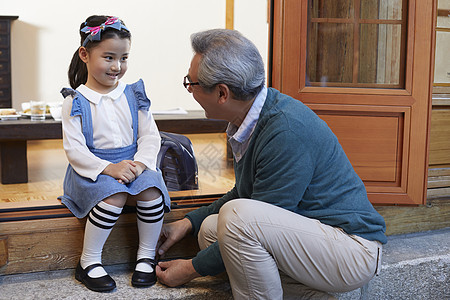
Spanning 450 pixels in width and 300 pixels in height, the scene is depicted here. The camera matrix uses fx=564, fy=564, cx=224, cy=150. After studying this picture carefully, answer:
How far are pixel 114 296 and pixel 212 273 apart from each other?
0.32 metres

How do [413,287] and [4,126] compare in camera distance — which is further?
[4,126]

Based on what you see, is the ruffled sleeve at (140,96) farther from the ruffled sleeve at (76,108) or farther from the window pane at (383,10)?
the window pane at (383,10)

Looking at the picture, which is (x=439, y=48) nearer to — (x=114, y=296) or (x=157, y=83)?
(x=114, y=296)

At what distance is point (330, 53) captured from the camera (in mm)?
2252

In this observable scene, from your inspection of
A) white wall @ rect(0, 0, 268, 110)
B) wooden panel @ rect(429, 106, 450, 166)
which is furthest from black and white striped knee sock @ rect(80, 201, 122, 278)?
white wall @ rect(0, 0, 268, 110)

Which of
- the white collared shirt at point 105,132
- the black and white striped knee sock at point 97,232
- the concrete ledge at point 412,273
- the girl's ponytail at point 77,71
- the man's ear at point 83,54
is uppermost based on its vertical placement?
the man's ear at point 83,54

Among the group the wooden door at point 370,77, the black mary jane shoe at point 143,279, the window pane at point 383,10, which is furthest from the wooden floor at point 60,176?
the window pane at point 383,10

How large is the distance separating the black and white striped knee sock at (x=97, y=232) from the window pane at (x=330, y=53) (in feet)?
3.19

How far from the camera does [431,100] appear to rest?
7.39ft

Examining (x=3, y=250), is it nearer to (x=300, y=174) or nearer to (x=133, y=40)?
(x=300, y=174)

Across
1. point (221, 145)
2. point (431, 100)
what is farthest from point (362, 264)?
point (221, 145)

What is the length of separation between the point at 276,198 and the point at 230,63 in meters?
0.39

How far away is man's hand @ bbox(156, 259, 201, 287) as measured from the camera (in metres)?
1.69

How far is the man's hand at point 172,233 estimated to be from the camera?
195 centimetres
